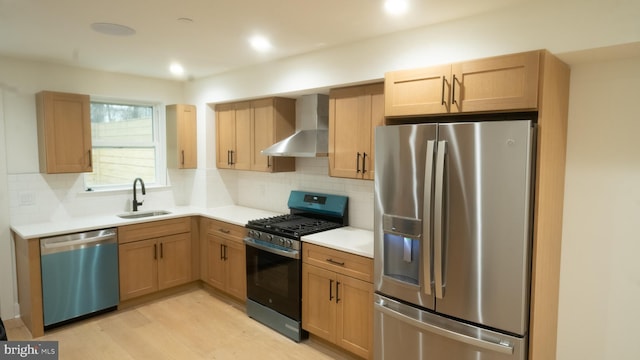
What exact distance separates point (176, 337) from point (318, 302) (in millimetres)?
1362

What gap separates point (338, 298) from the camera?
10.0 ft

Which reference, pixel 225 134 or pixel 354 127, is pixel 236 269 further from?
pixel 354 127

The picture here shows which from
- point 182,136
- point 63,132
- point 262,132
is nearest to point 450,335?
point 262,132

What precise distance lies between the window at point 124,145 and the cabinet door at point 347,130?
264 cm

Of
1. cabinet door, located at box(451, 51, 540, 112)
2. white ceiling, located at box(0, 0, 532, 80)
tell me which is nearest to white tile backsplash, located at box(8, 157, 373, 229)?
white ceiling, located at box(0, 0, 532, 80)

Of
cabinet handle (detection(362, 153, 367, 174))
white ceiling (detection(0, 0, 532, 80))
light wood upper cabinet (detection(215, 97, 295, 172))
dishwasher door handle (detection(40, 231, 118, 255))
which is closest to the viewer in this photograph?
white ceiling (detection(0, 0, 532, 80))

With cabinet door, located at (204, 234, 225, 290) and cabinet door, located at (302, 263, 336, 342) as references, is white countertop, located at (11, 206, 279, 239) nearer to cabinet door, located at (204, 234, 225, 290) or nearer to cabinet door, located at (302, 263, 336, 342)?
cabinet door, located at (204, 234, 225, 290)

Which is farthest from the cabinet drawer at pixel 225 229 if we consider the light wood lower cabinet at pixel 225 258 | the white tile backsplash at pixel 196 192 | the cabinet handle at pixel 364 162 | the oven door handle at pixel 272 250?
the cabinet handle at pixel 364 162

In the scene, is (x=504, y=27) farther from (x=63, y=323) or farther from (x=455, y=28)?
(x=63, y=323)

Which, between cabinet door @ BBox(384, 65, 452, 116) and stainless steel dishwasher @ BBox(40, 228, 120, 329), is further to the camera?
stainless steel dishwasher @ BBox(40, 228, 120, 329)

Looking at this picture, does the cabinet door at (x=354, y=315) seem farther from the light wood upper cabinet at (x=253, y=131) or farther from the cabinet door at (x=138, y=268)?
the cabinet door at (x=138, y=268)

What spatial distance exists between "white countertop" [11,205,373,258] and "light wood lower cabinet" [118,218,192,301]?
118 mm

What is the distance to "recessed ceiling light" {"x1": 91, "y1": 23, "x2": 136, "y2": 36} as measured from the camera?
2742mm

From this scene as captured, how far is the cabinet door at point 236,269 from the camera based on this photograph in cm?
395
